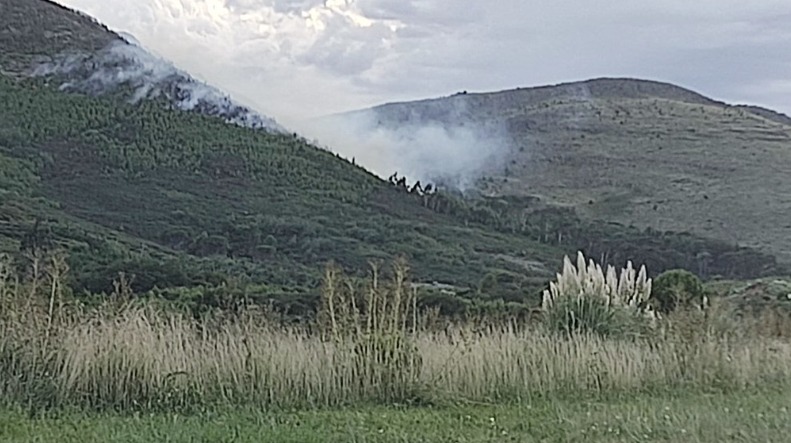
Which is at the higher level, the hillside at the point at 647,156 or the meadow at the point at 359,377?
the hillside at the point at 647,156

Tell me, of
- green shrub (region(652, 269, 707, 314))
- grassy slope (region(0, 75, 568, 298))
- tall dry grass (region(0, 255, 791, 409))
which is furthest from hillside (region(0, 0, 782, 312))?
tall dry grass (region(0, 255, 791, 409))

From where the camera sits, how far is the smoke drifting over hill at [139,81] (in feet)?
346

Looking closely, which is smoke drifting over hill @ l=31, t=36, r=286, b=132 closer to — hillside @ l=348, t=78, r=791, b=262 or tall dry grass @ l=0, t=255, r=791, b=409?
hillside @ l=348, t=78, r=791, b=262

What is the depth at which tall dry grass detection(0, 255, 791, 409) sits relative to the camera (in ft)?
31.9

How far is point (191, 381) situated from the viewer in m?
9.91

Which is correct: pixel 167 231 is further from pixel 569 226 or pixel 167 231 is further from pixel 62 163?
pixel 569 226

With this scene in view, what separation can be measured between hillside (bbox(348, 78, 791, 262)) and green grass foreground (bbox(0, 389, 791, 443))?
64036 millimetres

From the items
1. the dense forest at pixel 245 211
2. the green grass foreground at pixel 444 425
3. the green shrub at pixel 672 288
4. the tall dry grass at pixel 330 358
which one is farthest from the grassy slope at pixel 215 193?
the green grass foreground at pixel 444 425

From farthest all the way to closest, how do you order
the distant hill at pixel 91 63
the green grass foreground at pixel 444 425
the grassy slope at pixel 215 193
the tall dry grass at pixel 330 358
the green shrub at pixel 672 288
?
1. the distant hill at pixel 91 63
2. the grassy slope at pixel 215 193
3. the green shrub at pixel 672 288
4. the tall dry grass at pixel 330 358
5. the green grass foreground at pixel 444 425

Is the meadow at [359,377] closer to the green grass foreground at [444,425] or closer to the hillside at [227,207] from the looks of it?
the green grass foreground at [444,425]

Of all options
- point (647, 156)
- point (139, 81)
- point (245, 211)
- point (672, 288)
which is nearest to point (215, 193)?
point (245, 211)

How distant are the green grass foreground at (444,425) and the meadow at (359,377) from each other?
0.02 meters

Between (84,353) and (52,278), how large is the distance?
1079 millimetres

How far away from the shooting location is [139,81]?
4444 inches
